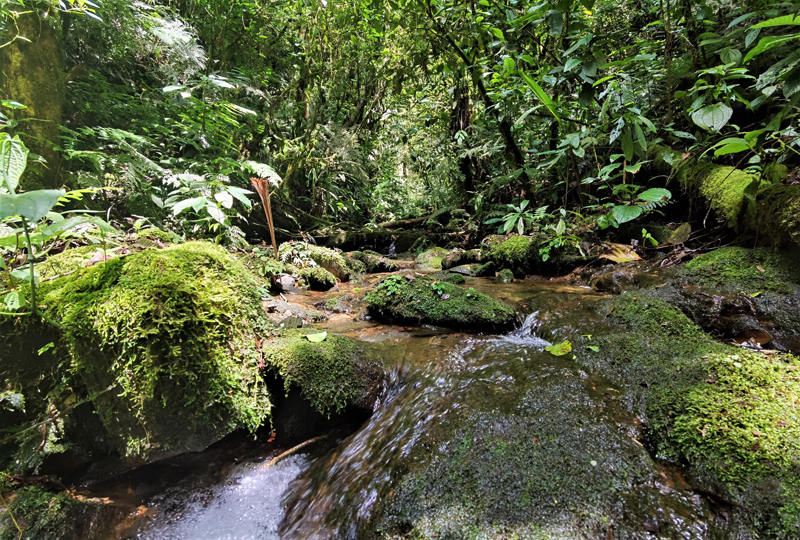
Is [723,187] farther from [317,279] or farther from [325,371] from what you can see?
[317,279]

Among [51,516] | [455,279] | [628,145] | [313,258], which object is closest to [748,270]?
[628,145]

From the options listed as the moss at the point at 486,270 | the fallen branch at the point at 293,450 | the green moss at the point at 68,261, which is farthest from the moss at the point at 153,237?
the moss at the point at 486,270

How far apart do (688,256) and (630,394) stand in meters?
3.07

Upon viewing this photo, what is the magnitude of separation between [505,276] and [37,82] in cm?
615

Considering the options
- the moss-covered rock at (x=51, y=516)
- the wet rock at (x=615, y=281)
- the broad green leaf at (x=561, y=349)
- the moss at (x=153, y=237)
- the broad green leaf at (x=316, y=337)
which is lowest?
the wet rock at (x=615, y=281)

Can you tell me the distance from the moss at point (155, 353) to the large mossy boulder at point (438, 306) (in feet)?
6.00

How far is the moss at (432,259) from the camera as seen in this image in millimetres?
7152

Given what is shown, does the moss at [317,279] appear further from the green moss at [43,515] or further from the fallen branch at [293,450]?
the green moss at [43,515]

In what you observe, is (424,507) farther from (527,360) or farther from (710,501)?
(527,360)

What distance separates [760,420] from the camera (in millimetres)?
1375

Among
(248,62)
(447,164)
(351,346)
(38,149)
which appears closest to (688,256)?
(351,346)

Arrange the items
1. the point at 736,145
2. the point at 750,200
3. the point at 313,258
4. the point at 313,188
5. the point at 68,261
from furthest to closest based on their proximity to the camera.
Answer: the point at 313,188 → the point at 313,258 → the point at 750,200 → the point at 68,261 → the point at 736,145

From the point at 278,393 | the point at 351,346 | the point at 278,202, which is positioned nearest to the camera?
the point at 278,393

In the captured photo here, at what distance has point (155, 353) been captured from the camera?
1617 millimetres
